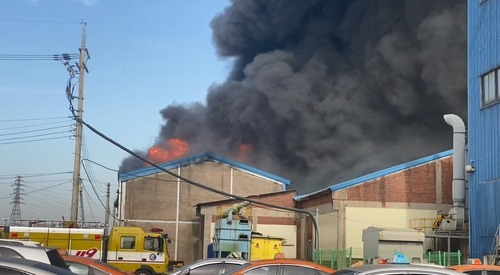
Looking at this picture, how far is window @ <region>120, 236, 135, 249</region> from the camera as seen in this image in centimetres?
2478

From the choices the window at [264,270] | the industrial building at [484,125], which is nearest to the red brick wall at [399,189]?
the industrial building at [484,125]

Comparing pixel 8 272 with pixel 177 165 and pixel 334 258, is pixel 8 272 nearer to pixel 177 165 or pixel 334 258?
pixel 334 258

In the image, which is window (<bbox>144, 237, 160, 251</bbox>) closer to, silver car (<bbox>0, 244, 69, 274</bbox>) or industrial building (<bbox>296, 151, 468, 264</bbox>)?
industrial building (<bbox>296, 151, 468, 264</bbox>)

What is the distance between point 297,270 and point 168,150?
36939 mm

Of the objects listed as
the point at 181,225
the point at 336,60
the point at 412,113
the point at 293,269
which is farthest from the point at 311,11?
the point at 293,269

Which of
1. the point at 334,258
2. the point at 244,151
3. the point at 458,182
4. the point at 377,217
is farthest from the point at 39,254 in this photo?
the point at 244,151

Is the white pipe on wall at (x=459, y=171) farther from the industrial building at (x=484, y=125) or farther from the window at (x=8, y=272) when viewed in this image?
the window at (x=8, y=272)

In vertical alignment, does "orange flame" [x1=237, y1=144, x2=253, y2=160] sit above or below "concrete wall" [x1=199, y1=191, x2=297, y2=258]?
above

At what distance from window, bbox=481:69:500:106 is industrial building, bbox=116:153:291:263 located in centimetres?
1895

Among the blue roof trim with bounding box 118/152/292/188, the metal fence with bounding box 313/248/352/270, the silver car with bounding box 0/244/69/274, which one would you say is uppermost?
the blue roof trim with bounding box 118/152/292/188

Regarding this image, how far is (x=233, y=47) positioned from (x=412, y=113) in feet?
60.0

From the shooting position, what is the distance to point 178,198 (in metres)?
40.4

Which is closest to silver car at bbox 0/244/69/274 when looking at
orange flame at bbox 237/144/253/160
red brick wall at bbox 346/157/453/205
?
red brick wall at bbox 346/157/453/205

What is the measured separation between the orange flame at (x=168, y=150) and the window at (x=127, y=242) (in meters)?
22.0
